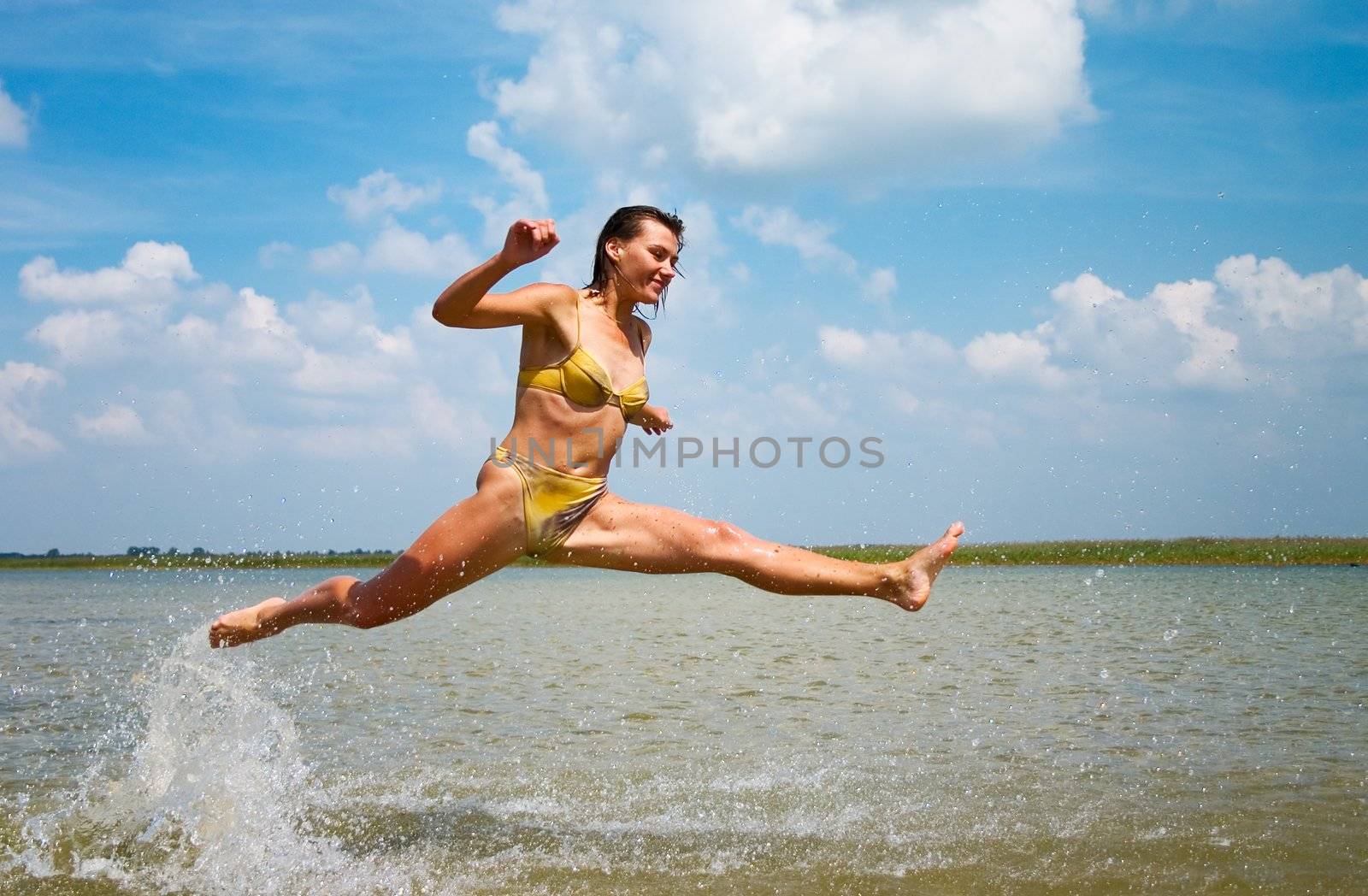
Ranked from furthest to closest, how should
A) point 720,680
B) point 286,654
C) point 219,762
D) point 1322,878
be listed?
point 286,654 < point 720,680 < point 219,762 < point 1322,878

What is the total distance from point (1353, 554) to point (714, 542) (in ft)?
177

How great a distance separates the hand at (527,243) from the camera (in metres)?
4.78

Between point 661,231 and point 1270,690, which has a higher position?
point 661,231

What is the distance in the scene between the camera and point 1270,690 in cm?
927

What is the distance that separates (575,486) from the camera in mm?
5156

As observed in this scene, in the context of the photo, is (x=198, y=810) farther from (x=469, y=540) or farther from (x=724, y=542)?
(x=724, y=542)

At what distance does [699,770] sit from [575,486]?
7.91ft

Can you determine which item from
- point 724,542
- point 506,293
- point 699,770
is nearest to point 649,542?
point 724,542

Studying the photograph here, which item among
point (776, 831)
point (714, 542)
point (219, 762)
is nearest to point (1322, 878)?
point (776, 831)

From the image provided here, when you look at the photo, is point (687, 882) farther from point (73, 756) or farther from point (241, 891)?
point (73, 756)

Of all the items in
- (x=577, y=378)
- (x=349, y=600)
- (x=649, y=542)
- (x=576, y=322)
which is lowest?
(x=349, y=600)

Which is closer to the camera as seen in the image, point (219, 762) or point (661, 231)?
point (661, 231)

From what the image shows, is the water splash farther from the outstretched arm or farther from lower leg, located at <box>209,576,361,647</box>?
the outstretched arm

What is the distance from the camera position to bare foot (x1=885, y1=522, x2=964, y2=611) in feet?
17.3
